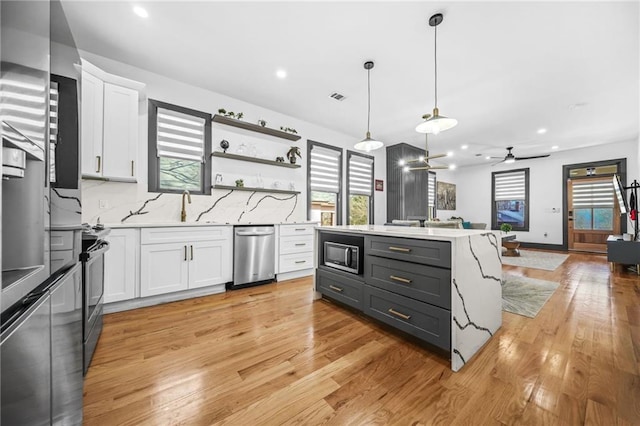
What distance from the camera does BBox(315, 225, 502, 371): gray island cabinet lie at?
1654mm

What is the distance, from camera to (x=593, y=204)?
21.2 feet

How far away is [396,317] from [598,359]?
1.41m

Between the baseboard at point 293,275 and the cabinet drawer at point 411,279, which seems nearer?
the cabinet drawer at point 411,279

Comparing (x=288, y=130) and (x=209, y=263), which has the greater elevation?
(x=288, y=130)

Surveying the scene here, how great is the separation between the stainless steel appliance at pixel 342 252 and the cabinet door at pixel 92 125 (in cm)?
255

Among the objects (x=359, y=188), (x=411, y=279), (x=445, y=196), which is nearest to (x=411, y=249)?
(x=411, y=279)

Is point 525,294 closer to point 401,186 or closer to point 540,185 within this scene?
point 401,186

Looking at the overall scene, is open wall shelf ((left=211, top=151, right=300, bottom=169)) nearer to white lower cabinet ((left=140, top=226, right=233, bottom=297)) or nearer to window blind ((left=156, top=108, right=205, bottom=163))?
window blind ((left=156, top=108, right=205, bottom=163))

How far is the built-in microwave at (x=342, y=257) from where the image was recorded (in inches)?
93.0

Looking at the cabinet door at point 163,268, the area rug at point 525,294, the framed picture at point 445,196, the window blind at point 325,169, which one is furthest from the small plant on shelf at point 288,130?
the framed picture at point 445,196

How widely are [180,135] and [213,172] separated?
2.11 feet

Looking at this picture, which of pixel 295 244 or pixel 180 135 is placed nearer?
pixel 180 135

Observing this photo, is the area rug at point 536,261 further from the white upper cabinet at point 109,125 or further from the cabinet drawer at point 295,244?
the white upper cabinet at point 109,125

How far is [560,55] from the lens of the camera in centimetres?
274
